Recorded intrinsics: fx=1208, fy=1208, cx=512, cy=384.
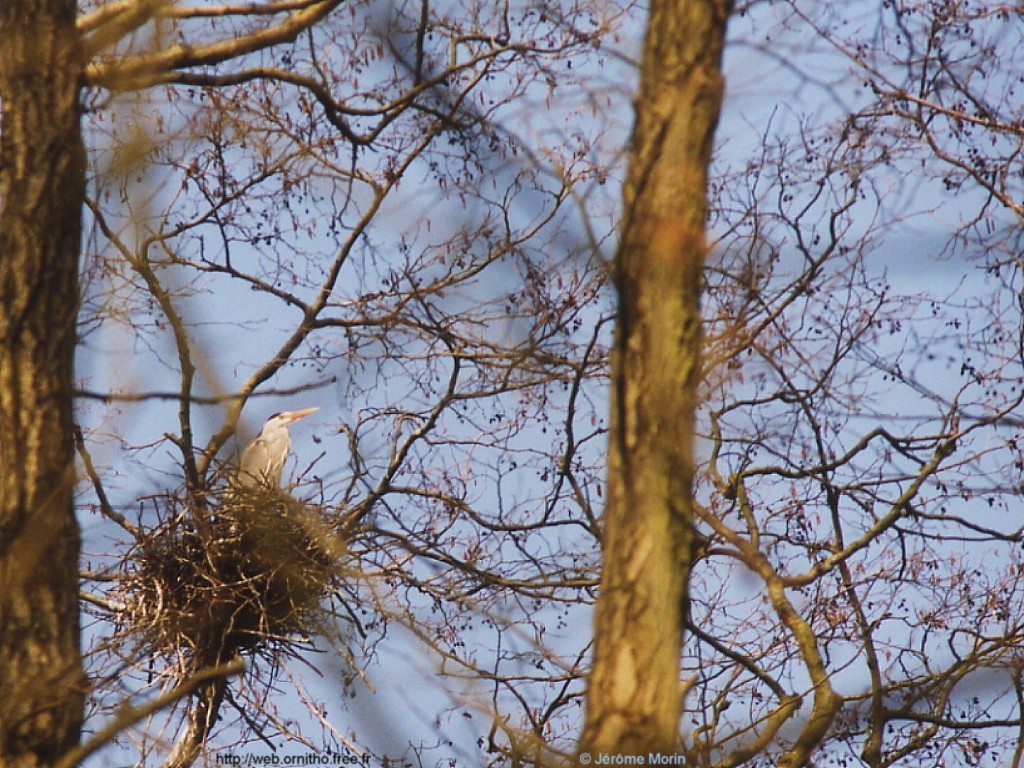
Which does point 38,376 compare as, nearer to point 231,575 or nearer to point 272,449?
point 231,575

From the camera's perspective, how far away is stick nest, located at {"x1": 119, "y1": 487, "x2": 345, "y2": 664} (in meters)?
5.80

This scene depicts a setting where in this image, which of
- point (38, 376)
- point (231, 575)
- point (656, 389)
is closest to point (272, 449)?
point (231, 575)

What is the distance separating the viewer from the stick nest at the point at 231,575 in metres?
5.80

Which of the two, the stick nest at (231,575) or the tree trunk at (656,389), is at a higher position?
the stick nest at (231,575)

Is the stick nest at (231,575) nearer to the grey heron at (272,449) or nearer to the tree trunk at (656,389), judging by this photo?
the grey heron at (272,449)

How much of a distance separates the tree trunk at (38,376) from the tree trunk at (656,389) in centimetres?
138

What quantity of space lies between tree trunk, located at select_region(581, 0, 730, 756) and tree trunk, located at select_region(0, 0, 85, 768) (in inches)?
54.4

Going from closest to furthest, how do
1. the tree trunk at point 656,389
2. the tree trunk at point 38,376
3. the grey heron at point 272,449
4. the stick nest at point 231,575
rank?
1. the tree trunk at point 656,389
2. the tree trunk at point 38,376
3. the stick nest at point 231,575
4. the grey heron at point 272,449

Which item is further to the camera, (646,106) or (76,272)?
(76,272)

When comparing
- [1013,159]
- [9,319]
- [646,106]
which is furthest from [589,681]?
[1013,159]

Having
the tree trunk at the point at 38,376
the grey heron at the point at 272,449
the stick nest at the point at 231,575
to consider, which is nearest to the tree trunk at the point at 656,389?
the tree trunk at the point at 38,376

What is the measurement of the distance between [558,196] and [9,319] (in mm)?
3150

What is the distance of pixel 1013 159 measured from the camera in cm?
615

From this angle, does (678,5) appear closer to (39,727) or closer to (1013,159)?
(39,727)
